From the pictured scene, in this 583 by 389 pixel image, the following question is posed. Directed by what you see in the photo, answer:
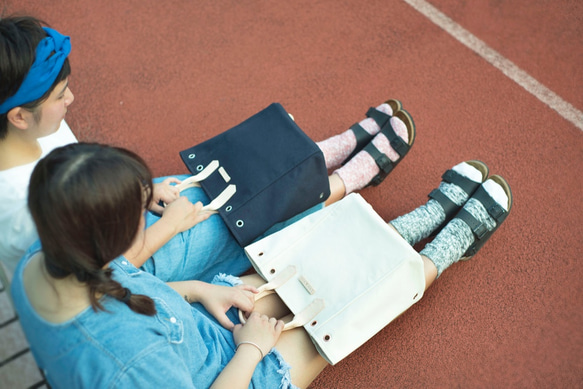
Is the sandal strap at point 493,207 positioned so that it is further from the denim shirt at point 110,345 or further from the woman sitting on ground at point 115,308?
the denim shirt at point 110,345

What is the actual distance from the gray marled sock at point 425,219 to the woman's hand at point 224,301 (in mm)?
635

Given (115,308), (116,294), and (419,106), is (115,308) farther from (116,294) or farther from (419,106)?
(419,106)

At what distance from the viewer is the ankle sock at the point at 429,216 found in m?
1.66

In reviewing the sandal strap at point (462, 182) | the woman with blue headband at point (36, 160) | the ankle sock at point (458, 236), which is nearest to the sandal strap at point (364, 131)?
the sandal strap at point (462, 182)

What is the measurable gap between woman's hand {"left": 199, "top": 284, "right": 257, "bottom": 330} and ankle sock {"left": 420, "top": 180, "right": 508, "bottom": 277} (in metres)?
0.66

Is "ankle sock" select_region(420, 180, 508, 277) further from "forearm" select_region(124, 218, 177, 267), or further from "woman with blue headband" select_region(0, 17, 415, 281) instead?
"forearm" select_region(124, 218, 177, 267)

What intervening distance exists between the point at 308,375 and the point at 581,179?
150 centimetres

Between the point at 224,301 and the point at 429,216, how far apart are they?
84 cm

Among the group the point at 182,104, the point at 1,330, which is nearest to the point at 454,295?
the point at 182,104

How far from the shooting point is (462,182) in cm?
177

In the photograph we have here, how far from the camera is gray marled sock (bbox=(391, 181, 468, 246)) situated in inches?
65.4

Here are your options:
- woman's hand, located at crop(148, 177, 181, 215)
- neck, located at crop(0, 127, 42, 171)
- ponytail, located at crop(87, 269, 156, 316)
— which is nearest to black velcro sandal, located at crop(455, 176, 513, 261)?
woman's hand, located at crop(148, 177, 181, 215)

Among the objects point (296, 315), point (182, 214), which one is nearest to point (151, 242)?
point (182, 214)

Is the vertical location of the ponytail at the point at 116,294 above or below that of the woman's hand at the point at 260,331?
above
